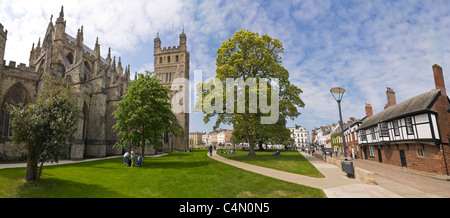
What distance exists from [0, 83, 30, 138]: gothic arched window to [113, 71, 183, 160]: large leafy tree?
12.0 m

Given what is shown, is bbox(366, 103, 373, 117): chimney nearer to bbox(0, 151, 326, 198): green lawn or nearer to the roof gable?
the roof gable

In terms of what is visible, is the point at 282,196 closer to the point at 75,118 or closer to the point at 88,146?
the point at 75,118

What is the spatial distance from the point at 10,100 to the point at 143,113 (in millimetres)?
15852

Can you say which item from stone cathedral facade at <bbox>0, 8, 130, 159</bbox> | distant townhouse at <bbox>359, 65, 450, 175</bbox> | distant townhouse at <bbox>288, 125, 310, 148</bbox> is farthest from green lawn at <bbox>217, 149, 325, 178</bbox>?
distant townhouse at <bbox>288, 125, 310, 148</bbox>

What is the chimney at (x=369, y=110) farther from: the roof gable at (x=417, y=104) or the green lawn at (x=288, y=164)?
the green lawn at (x=288, y=164)

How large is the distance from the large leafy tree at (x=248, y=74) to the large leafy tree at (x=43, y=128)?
13.4 m

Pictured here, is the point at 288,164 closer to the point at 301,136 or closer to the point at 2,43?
the point at 2,43

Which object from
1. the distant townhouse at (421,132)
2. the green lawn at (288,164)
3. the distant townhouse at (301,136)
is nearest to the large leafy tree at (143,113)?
the green lawn at (288,164)

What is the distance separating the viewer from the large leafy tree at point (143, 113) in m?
16.8

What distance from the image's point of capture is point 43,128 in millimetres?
9148

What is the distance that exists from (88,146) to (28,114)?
17873 mm

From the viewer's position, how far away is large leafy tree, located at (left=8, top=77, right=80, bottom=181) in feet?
29.5

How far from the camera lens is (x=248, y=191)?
8.73 metres
